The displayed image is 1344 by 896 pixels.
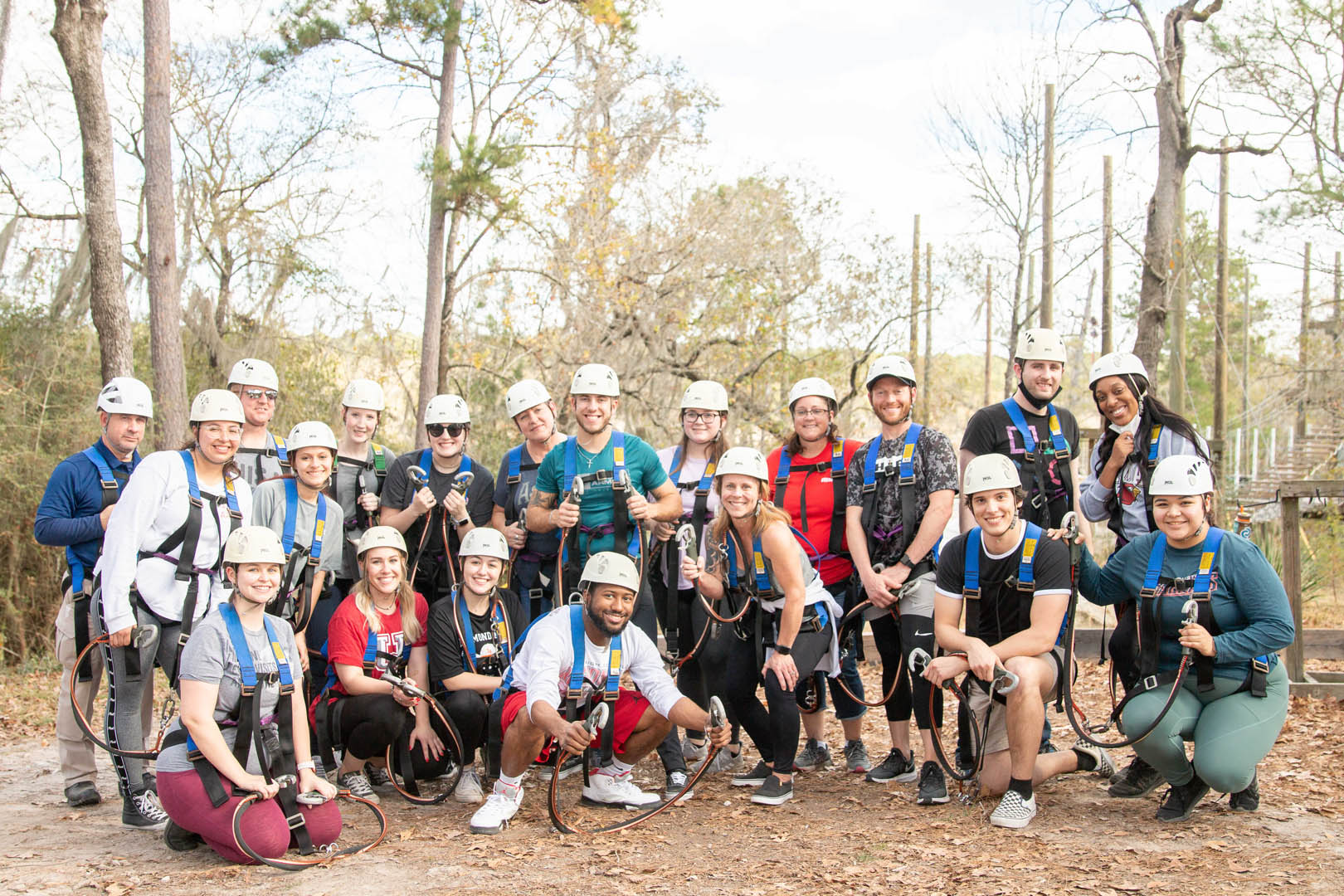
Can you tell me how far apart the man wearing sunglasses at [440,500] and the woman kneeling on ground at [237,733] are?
54.1 inches

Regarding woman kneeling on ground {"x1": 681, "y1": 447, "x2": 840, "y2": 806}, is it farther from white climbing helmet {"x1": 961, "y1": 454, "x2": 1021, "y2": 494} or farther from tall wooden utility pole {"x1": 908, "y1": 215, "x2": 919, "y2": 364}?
tall wooden utility pole {"x1": 908, "y1": 215, "x2": 919, "y2": 364}

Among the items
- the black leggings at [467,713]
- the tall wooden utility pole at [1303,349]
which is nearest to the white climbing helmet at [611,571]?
the black leggings at [467,713]

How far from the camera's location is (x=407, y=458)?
6398mm

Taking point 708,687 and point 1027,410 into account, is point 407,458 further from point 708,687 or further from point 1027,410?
point 1027,410

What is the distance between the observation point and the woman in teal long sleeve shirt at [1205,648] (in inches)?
201

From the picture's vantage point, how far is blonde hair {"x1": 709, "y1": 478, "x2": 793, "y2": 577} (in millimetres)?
5523

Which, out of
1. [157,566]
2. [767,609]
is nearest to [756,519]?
[767,609]

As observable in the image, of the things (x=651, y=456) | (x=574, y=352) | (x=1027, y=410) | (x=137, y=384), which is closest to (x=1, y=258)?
(x=574, y=352)

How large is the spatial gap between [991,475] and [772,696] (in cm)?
166

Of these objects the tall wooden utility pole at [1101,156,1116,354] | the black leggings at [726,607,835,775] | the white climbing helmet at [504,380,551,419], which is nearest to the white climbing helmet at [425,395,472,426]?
the white climbing helmet at [504,380,551,419]

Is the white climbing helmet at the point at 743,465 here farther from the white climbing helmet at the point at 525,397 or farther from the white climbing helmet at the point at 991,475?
the white climbing helmet at the point at 525,397

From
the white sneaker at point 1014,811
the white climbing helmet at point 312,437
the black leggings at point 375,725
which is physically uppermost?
the white climbing helmet at point 312,437

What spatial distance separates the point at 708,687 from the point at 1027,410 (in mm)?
2428

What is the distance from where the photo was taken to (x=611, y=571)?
5.18 m
